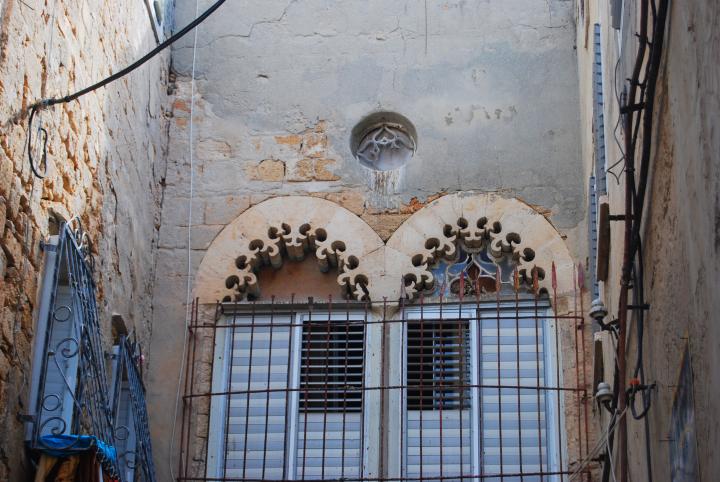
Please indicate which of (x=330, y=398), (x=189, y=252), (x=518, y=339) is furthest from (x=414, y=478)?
(x=189, y=252)

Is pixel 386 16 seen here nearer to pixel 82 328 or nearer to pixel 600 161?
pixel 600 161

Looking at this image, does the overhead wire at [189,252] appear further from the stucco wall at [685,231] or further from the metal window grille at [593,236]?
the stucco wall at [685,231]

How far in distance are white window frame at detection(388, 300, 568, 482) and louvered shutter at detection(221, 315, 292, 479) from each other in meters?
0.65

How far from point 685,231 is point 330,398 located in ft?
13.3

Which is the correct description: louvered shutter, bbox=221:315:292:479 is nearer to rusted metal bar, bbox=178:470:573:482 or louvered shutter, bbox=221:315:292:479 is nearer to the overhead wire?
rusted metal bar, bbox=178:470:573:482

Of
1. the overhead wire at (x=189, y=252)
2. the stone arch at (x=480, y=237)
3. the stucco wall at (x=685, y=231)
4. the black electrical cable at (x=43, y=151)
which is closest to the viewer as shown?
the stucco wall at (x=685, y=231)

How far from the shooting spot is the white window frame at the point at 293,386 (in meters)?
7.22

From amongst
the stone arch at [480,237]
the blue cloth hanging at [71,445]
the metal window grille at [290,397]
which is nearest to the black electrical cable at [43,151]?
the blue cloth hanging at [71,445]

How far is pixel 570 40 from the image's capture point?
8312mm

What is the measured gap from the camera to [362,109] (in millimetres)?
8234

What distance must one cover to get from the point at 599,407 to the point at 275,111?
9.81ft

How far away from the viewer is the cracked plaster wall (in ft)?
25.9

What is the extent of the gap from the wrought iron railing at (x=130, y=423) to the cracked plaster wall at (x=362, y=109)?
545 millimetres

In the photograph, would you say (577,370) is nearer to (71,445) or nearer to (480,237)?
(480,237)
